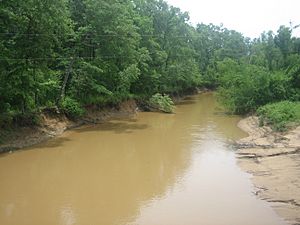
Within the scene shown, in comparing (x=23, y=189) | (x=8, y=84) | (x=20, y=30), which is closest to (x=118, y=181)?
(x=23, y=189)

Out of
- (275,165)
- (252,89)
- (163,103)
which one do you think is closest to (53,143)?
(275,165)

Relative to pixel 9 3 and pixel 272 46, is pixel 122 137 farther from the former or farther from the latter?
pixel 272 46

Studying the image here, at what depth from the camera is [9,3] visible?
79.3ft

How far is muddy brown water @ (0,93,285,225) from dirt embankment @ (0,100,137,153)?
2.38 feet

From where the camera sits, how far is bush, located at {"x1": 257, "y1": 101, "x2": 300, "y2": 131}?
2730 centimetres

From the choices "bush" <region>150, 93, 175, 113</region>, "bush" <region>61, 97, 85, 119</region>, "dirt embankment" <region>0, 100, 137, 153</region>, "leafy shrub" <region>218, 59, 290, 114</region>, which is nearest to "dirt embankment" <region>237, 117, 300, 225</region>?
"leafy shrub" <region>218, 59, 290, 114</region>

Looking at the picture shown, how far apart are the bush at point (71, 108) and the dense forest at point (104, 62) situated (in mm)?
81

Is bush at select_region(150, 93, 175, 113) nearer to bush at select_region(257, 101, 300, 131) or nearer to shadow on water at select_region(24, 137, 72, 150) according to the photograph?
bush at select_region(257, 101, 300, 131)

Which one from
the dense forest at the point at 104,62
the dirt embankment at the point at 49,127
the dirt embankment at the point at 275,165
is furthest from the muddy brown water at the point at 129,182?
the dense forest at the point at 104,62

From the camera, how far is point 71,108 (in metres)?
31.6

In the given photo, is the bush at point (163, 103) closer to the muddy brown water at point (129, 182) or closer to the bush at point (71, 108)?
the bush at point (71, 108)

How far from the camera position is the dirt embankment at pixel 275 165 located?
602 inches

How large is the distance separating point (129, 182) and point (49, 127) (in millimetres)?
11633

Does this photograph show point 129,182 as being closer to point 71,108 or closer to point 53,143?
point 53,143
